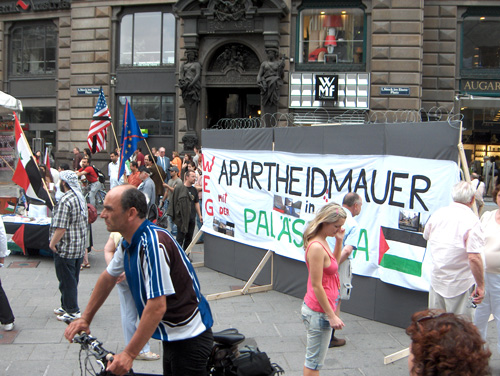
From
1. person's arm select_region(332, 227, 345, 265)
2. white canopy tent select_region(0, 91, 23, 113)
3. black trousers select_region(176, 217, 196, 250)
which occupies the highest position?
white canopy tent select_region(0, 91, 23, 113)

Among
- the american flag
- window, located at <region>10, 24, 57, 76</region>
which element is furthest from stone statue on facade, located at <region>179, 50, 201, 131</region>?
window, located at <region>10, 24, 57, 76</region>

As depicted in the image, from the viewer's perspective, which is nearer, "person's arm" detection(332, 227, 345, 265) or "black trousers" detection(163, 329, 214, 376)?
"black trousers" detection(163, 329, 214, 376)

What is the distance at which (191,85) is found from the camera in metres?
20.4

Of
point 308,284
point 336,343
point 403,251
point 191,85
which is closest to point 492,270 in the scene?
point 403,251

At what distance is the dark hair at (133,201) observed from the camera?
11.5 feet

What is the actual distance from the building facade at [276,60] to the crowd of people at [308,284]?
12.5 metres

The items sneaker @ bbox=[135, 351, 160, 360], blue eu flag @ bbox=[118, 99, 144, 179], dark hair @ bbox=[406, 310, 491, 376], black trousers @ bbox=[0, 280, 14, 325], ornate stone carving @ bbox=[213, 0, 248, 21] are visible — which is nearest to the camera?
dark hair @ bbox=[406, 310, 491, 376]

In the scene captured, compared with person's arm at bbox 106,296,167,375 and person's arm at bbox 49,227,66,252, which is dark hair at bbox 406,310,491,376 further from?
person's arm at bbox 49,227,66,252

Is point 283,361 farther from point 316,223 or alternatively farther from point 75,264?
point 75,264

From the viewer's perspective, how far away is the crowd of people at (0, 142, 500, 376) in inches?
80.7

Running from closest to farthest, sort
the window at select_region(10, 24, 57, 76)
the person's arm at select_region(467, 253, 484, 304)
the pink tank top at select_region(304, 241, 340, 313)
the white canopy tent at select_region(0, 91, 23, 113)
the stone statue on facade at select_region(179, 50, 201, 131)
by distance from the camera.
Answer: the pink tank top at select_region(304, 241, 340, 313) < the person's arm at select_region(467, 253, 484, 304) < the white canopy tent at select_region(0, 91, 23, 113) < the stone statue on facade at select_region(179, 50, 201, 131) < the window at select_region(10, 24, 57, 76)

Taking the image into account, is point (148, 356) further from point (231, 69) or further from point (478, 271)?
point (231, 69)

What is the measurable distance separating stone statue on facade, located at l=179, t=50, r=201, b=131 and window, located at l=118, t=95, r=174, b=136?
126 centimetres

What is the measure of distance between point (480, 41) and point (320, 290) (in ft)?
62.8
